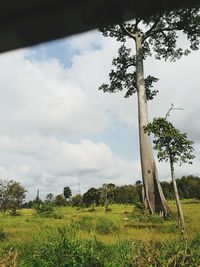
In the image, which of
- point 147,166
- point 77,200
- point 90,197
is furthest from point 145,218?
point 77,200

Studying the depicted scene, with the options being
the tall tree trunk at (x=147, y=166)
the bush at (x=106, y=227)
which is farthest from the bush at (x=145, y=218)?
the bush at (x=106, y=227)

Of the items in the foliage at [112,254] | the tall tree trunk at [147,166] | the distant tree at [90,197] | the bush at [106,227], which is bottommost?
the foliage at [112,254]

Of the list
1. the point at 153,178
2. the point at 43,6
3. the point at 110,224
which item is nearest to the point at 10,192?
the point at 153,178

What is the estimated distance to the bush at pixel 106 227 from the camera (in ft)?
47.5

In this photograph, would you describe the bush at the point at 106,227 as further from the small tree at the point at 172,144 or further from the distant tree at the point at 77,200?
the distant tree at the point at 77,200

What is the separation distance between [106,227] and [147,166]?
249 inches

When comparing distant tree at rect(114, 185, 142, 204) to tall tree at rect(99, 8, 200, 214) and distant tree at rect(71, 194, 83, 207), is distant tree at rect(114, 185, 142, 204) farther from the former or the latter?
tall tree at rect(99, 8, 200, 214)

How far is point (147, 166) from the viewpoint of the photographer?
810 inches

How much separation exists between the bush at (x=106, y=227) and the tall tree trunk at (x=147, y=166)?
3.76 metres

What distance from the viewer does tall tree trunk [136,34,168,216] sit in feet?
63.0

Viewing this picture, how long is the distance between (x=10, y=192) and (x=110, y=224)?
3117 cm

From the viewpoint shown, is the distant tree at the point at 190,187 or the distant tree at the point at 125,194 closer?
the distant tree at the point at 190,187

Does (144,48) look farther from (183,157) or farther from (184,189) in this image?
(184,189)

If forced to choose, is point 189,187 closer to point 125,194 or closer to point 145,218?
point 125,194
